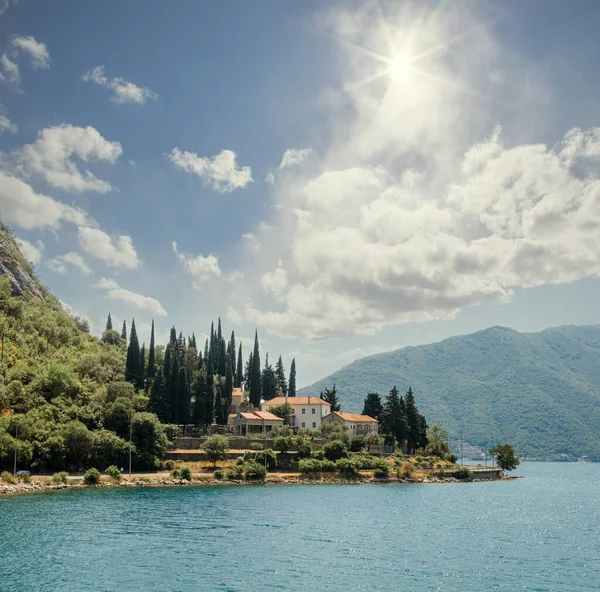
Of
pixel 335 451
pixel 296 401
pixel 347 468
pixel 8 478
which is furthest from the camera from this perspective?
pixel 296 401

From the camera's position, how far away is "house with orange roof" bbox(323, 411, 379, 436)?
10230cm

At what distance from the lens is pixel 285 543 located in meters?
37.2

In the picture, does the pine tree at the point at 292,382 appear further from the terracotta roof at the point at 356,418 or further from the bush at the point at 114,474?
the bush at the point at 114,474

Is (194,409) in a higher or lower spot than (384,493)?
higher

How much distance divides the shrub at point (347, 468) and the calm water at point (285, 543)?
2048 centimetres

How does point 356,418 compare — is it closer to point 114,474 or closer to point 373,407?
point 373,407

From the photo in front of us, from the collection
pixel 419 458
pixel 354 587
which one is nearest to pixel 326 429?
pixel 419 458

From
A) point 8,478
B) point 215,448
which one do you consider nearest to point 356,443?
point 215,448

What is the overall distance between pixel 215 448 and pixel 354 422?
31.9 metres

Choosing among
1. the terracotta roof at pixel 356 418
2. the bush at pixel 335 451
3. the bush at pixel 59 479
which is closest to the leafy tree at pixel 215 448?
the bush at pixel 335 451

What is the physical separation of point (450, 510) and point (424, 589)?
3126 cm

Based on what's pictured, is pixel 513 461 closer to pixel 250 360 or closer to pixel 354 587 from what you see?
pixel 250 360

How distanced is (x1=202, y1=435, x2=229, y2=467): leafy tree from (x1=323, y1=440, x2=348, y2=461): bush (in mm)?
15827

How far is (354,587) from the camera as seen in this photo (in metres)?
27.4
